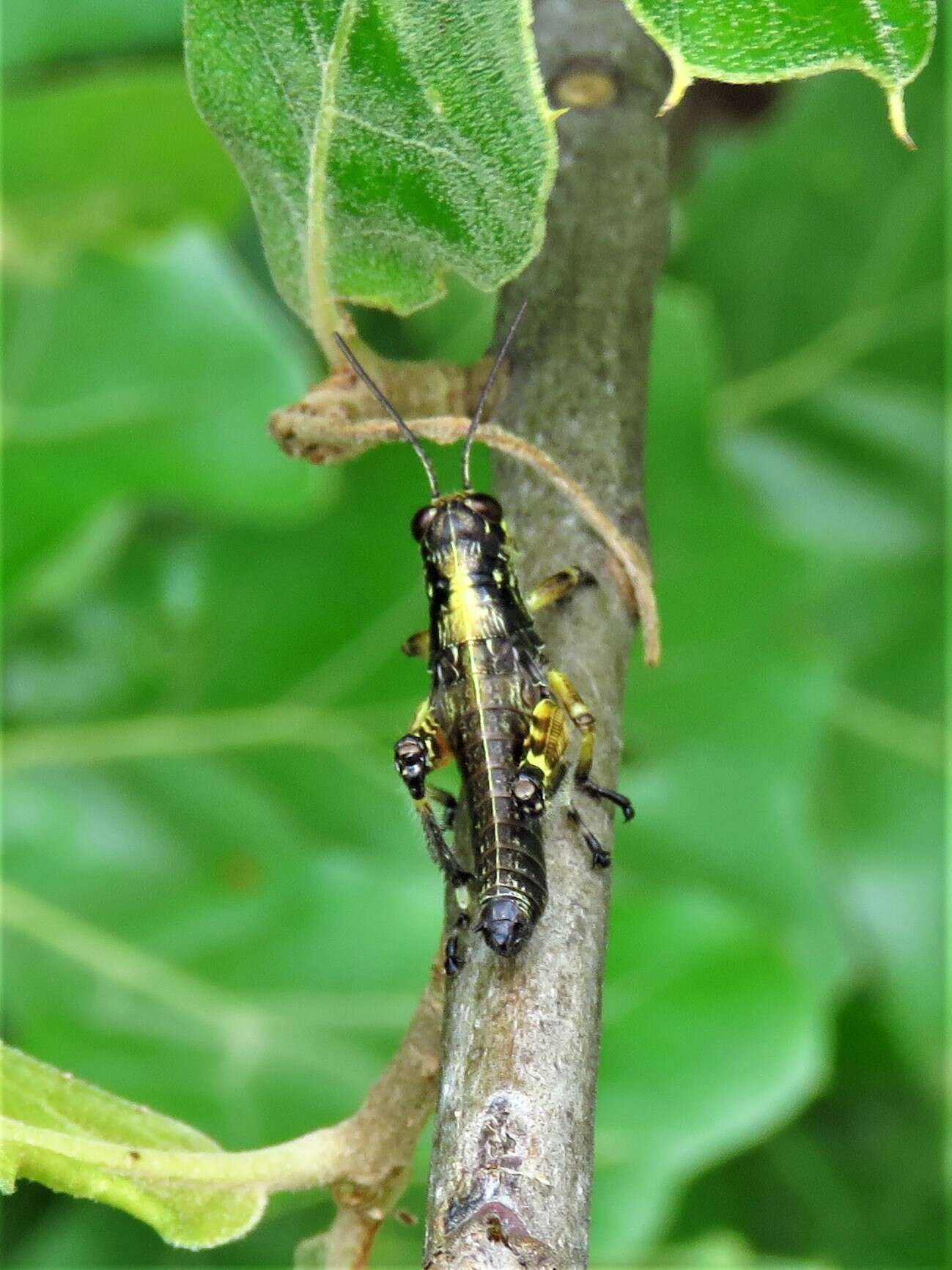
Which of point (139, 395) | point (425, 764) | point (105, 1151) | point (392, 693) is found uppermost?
point (139, 395)

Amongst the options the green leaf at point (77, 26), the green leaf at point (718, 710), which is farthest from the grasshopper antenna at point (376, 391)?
the green leaf at point (77, 26)

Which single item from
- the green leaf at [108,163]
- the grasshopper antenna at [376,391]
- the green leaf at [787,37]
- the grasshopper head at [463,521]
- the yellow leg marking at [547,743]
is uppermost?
the green leaf at [108,163]

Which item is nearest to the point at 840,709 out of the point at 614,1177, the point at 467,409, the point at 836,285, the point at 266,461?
the point at 836,285

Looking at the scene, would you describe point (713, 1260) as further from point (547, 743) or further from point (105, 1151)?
point (105, 1151)

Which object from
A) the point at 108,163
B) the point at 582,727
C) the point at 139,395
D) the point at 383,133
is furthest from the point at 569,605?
the point at 108,163

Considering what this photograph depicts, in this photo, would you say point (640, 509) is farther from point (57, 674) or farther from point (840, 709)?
point (840, 709)

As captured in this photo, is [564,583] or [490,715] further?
[490,715]

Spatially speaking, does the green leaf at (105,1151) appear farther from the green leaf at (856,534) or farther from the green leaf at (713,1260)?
the green leaf at (856,534)
